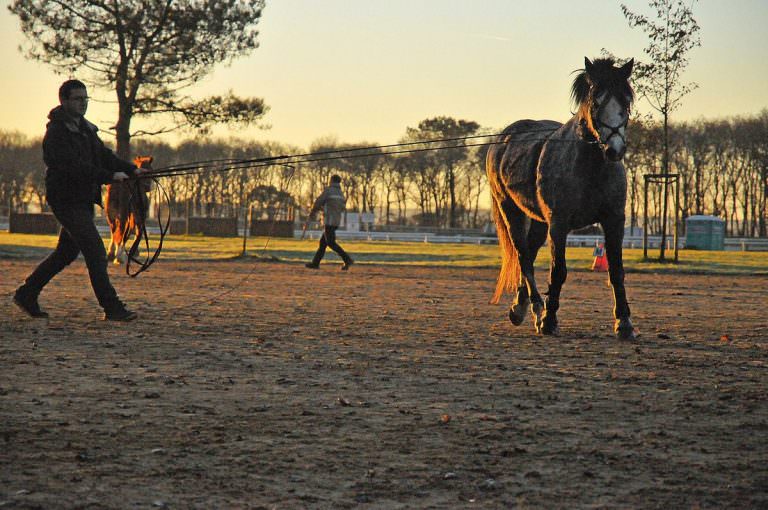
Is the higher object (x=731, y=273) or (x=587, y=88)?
(x=587, y=88)

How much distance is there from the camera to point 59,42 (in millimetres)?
31359

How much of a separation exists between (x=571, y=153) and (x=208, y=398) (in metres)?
4.67

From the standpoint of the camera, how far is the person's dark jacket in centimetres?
957

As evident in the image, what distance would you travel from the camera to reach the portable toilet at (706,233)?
4588 cm

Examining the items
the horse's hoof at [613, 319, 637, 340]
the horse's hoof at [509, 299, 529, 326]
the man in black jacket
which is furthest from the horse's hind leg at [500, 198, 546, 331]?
the man in black jacket

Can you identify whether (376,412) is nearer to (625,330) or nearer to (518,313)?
(625,330)

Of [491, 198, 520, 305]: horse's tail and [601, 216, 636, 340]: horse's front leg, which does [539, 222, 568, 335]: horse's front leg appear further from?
[491, 198, 520, 305]: horse's tail

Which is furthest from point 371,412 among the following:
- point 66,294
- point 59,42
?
point 59,42

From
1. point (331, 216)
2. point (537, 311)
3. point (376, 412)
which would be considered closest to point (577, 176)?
point (537, 311)

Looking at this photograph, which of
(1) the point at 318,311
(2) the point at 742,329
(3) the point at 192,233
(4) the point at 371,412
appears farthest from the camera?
(3) the point at 192,233

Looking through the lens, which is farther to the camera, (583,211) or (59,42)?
(59,42)

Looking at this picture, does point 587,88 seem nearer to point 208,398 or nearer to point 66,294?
point 208,398

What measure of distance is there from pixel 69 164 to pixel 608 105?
491 cm

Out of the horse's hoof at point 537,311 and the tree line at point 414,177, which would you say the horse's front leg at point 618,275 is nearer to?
the horse's hoof at point 537,311
